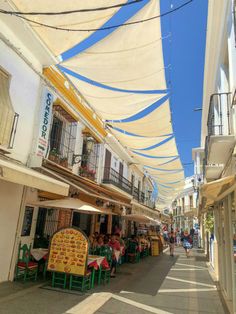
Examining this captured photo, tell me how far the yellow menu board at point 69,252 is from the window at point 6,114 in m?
2.88

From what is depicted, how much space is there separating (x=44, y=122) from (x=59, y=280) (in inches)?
195

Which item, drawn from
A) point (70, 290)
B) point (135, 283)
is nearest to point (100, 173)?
point (135, 283)

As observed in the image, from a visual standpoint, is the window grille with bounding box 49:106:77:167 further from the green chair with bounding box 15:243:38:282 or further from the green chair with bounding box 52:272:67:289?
the green chair with bounding box 52:272:67:289

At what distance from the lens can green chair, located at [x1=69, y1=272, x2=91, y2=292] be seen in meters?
7.16

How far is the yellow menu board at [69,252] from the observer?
718cm

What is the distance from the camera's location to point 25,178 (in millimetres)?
6062

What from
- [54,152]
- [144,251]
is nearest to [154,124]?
[54,152]

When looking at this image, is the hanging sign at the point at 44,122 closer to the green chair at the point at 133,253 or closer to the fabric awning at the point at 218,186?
the fabric awning at the point at 218,186

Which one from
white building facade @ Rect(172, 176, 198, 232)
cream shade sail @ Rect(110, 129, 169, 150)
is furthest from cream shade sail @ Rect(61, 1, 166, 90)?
white building facade @ Rect(172, 176, 198, 232)

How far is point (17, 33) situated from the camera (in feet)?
26.7

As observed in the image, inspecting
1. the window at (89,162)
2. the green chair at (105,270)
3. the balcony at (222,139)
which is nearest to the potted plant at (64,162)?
the window at (89,162)

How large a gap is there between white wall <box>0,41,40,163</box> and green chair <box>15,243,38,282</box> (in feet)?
8.85

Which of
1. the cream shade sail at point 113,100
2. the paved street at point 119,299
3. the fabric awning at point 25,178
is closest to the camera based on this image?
the fabric awning at point 25,178

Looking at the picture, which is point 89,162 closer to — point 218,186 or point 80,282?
point 80,282
